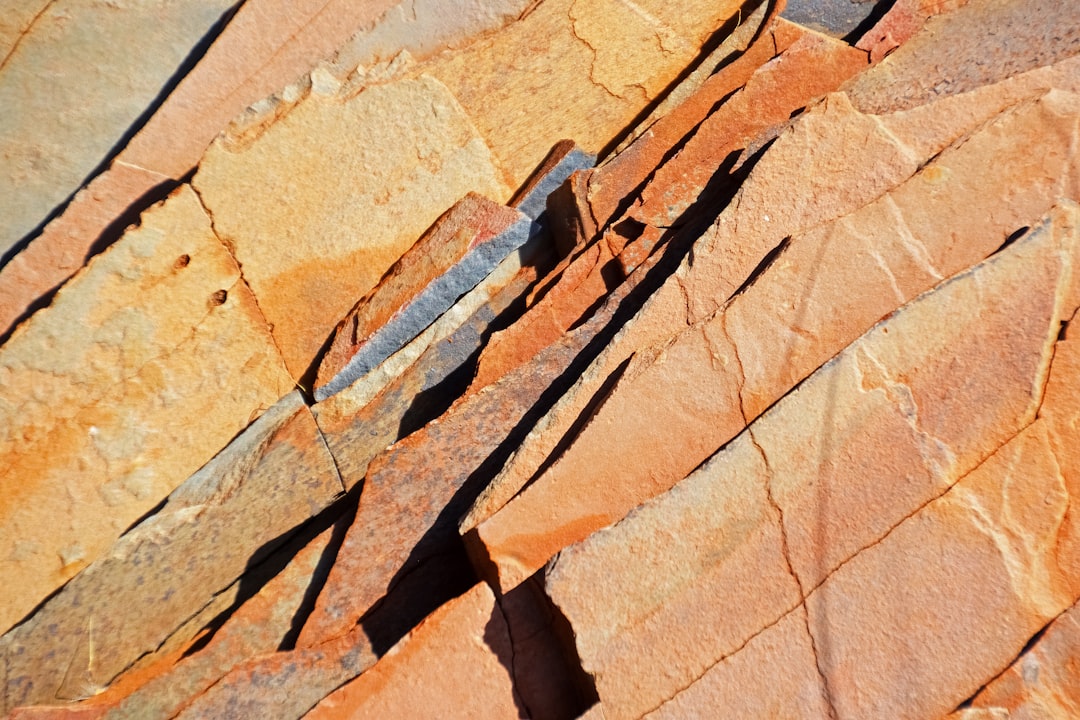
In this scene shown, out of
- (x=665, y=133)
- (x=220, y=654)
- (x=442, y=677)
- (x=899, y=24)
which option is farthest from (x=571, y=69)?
(x=220, y=654)

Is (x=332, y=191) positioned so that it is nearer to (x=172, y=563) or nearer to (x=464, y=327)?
(x=464, y=327)

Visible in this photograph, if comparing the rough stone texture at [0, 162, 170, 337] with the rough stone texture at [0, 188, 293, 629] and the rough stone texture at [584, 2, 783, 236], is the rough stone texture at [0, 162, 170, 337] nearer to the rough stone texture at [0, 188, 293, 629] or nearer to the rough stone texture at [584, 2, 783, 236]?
the rough stone texture at [0, 188, 293, 629]

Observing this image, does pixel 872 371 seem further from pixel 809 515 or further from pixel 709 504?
pixel 709 504

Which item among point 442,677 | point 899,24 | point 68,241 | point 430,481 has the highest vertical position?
point 68,241

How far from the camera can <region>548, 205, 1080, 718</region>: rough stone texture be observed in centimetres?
186

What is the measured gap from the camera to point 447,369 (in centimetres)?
286

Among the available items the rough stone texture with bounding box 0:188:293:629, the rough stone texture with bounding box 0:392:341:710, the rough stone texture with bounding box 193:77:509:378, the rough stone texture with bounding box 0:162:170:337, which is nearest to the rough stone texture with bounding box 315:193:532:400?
the rough stone texture with bounding box 193:77:509:378

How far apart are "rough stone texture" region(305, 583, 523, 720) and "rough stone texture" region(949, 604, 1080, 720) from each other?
→ 3.27 feet

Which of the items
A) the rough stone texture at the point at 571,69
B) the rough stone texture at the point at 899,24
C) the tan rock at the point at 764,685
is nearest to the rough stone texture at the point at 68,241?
the rough stone texture at the point at 571,69

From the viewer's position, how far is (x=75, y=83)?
2922 mm

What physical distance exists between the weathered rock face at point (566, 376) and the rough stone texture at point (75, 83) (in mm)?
94

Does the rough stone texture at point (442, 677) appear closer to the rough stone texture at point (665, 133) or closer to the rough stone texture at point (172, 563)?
the rough stone texture at point (172, 563)

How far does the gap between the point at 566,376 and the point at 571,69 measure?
Result: 1303 mm

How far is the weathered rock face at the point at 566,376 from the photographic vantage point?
1.91 meters
